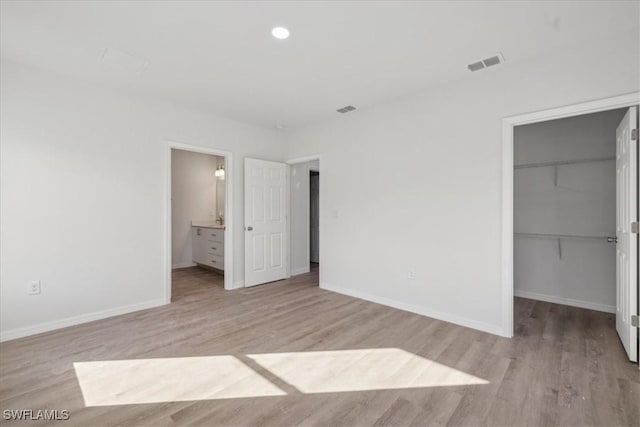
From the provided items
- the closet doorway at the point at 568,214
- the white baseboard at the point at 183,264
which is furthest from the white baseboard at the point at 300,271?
the closet doorway at the point at 568,214

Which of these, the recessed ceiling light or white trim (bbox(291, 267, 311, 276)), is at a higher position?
the recessed ceiling light

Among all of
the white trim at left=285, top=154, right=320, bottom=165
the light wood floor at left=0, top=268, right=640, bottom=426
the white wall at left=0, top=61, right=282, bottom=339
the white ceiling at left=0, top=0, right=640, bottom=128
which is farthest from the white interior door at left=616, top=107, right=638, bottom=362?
the white wall at left=0, top=61, right=282, bottom=339

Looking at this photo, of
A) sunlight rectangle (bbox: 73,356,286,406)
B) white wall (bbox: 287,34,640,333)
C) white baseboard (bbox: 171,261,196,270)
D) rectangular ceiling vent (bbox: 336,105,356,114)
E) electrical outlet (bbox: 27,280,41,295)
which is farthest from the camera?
white baseboard (bbox: 171,261,196,270)

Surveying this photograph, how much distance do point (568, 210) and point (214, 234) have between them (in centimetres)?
550

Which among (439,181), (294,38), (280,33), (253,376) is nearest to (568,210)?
(439,181)

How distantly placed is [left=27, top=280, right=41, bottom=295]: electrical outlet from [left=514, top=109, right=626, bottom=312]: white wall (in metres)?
5.68

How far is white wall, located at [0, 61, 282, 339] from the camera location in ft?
9.33

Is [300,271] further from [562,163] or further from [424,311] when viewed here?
[562,163]

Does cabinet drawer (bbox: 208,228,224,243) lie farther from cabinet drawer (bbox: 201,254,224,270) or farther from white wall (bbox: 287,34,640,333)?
white wall (bbox: 287,34,640,333)

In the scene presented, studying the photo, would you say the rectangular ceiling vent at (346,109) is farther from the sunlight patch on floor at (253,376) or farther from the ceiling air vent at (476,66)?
the sunlight patch on floor at (253,376)

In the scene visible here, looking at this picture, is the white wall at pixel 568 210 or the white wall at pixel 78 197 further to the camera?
the white wall at pixel 568 210

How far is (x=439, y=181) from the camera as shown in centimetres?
338

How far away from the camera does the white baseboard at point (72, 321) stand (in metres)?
2.83

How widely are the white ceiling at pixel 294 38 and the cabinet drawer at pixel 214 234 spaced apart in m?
2.71
